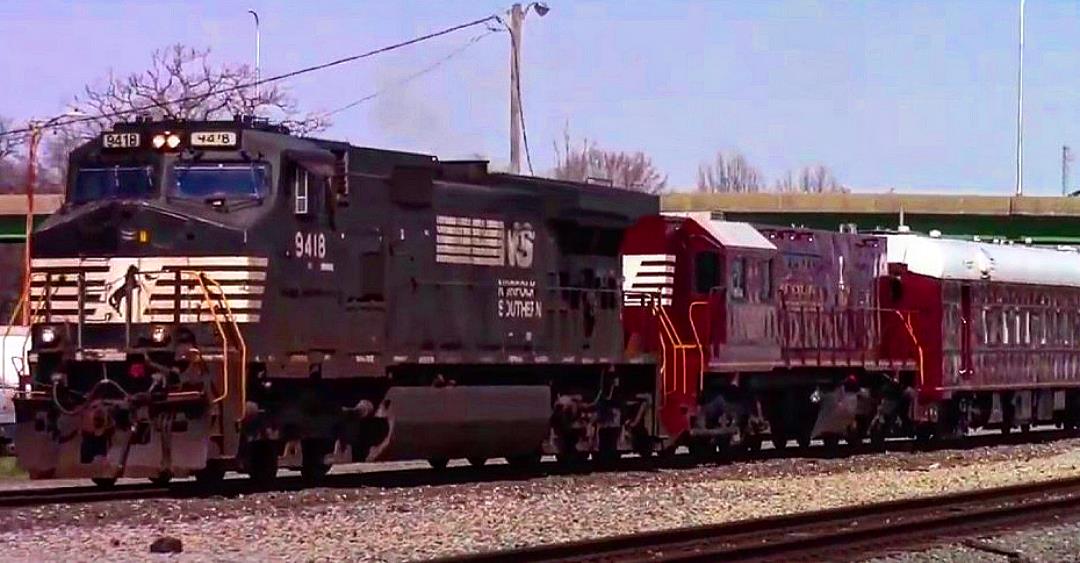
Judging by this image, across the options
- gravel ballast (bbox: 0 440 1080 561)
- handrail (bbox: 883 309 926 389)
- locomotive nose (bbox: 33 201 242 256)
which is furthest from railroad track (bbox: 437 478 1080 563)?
handrail (bbox: 883 309 926 389)

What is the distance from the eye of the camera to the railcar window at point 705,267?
24.7 metres

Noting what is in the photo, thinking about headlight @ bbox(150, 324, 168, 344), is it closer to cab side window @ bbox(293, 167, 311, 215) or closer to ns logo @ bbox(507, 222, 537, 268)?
cab side window @ bbox(293, 167, 311, 215)

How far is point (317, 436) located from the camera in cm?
1862

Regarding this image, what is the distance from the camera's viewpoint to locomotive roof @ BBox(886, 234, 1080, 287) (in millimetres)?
30156

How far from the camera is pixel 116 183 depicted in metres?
18.0

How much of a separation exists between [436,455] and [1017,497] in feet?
21.5

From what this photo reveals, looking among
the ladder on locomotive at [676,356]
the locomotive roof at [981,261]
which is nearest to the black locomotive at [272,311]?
the ladder on locomotive at [676,356]

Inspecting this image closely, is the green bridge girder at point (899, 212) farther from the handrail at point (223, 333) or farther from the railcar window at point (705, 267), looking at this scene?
the handrail at point (223, 333)

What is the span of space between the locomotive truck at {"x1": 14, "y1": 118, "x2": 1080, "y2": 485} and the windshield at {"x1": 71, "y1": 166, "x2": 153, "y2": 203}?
1.2 inches

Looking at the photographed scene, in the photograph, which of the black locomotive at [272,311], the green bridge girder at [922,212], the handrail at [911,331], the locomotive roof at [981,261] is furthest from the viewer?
the green bridge girder at [922,212]

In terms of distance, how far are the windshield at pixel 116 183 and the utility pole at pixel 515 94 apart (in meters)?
17.4

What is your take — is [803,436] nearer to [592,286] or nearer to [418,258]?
[592,286]

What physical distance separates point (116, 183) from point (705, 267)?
9.62m

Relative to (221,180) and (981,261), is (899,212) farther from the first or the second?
(221,180)
